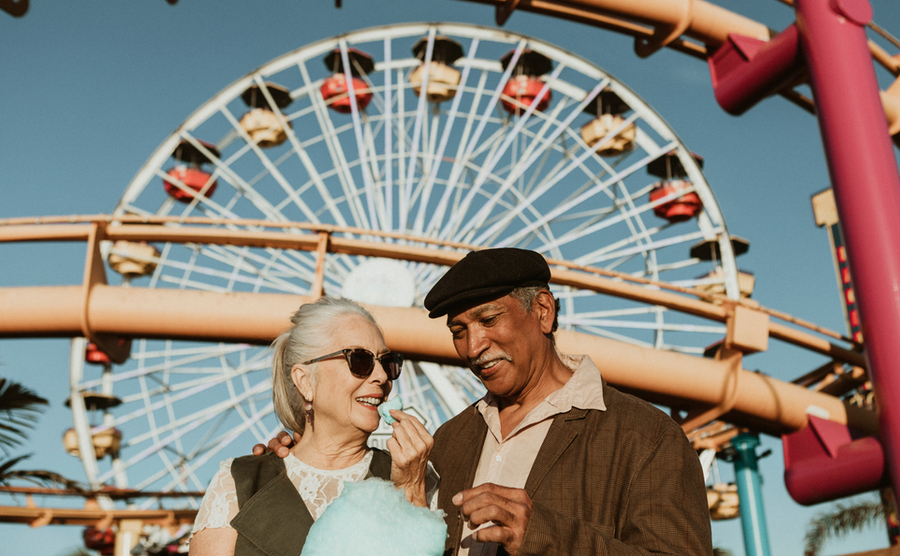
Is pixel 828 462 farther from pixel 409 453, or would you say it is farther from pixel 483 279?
pixel 409 453

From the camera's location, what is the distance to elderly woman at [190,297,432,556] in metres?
1.89

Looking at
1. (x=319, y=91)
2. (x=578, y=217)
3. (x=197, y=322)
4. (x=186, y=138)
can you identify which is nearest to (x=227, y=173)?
(x=186, y=138)

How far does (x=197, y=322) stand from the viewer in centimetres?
748

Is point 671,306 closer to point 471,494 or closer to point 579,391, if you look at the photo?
point 579,391

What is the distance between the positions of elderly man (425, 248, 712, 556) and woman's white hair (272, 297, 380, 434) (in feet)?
0.92

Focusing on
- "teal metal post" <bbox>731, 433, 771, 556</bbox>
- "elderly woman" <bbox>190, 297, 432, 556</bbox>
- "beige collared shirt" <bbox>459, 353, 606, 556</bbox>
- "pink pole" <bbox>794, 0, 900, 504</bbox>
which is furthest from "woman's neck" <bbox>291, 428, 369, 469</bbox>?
"teal metal post" <bbox>731, 433, 771, 556</bbox>

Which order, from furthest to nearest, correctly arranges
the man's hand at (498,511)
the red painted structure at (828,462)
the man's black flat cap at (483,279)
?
the red painted structure at (828,462) → the man's black flat cap at (483,279) → the man's hand at (498,511)

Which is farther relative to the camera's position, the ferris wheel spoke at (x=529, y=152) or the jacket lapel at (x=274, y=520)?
the ferris wheel spoke at (x=529, y=152)

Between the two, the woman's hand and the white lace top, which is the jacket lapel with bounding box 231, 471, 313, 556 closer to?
the white lace top

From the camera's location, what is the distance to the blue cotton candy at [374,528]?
1679 mm

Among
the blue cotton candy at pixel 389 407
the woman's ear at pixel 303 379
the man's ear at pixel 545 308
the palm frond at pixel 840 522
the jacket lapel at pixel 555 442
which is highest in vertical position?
the man's ear at pixel 545 308

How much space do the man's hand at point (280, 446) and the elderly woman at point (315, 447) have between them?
20mm

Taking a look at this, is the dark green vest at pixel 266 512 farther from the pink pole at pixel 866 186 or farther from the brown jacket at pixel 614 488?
the pink pole at pixel 866 186

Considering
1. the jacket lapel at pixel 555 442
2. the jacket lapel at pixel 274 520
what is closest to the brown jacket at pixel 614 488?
the jacket lapel at pixel 555 442
